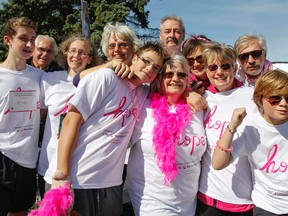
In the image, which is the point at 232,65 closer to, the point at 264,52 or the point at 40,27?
the point at 264,52

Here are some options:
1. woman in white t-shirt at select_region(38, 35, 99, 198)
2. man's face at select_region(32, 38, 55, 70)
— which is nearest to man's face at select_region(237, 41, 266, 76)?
woman in white t-shirt at select_region(38, 35, 99, 198)

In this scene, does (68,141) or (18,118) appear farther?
(18,118)

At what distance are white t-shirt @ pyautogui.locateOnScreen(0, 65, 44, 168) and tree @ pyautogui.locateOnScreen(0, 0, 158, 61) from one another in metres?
13.7

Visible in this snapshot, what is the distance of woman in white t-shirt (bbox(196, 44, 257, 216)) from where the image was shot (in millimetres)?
2307

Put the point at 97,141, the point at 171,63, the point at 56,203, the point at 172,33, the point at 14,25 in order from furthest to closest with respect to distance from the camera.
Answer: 1. the point at 172,33
2. the point at 14,25
3. the point at 171,63
4. the point at 97,141
5. the point at 56,203

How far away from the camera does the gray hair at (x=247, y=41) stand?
2.92 m

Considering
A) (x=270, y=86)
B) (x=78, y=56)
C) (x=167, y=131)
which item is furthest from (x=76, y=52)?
(x=270, y=86)

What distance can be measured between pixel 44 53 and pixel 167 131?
2.08 m

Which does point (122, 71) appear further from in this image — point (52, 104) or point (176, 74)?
point (52, 104)

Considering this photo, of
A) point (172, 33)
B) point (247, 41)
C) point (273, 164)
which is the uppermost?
point (172, 33)

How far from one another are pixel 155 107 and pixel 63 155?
29.6 inches

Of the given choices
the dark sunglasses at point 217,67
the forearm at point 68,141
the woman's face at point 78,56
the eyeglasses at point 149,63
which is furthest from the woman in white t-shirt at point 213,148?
the woman's face at point 78,56

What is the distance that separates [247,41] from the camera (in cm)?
293

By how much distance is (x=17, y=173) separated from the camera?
269 centimetres
